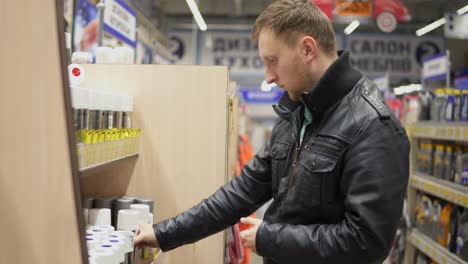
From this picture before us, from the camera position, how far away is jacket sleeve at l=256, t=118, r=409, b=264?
1.59 m

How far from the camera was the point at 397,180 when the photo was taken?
1617 mm

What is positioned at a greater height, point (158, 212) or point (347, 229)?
point (347, 229)

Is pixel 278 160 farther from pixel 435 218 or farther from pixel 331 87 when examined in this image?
pixel 435 218

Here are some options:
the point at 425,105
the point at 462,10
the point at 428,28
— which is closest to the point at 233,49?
the point at 428,28

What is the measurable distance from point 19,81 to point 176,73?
1.64 meters

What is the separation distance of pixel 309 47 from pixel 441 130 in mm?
2810

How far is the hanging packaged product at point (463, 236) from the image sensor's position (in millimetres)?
3684

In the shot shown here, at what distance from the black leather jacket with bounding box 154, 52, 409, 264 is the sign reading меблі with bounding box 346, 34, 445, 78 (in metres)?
14.1

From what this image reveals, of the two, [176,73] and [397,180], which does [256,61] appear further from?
[397,180]

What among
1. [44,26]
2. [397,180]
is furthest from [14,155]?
[397,180]

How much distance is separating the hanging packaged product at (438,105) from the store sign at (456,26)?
4.83 metres

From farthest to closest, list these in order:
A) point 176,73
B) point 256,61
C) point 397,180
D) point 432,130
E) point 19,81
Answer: point 256,61
point 432,130
point 176,73
point 397,180
point 19,81

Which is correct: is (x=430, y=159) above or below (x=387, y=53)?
below

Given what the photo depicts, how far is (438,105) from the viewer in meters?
4.57
